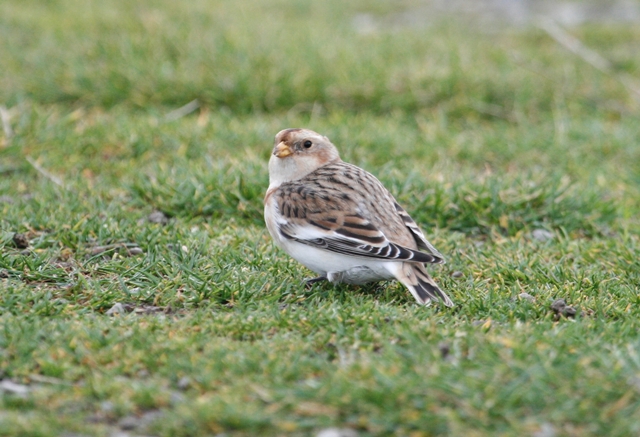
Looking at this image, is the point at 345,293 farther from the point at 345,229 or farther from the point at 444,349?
the point at 444,349

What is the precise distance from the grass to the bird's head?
0.48m

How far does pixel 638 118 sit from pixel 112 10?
6.32m

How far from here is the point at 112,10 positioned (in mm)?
10898

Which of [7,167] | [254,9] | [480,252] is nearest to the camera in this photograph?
[480,252]

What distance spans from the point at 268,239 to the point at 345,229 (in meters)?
1.04

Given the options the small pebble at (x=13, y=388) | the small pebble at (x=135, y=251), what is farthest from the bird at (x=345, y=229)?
the small pebble at (x=13, y=388)

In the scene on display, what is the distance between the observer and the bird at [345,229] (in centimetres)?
464

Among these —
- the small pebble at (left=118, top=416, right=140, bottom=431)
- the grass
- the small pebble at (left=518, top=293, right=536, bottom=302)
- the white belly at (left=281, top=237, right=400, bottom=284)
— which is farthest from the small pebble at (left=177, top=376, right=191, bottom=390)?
the small pebble at (left=518, top=293, right=536, bottom=302)

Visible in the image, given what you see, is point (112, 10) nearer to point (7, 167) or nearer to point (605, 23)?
point (7, 167)

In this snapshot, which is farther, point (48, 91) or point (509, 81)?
point (509, 81)

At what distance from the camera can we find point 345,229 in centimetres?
479

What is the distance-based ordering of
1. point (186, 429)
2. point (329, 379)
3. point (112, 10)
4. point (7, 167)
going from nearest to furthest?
point (186, 429) → point (329, 379) → point (7, 167) → point (112, 10)

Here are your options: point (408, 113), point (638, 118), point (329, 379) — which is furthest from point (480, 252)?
point (638, 118)

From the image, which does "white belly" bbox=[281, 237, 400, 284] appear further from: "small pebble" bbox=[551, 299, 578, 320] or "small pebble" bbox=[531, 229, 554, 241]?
"small pebble" bbox=[531, 229, 554, 241]
